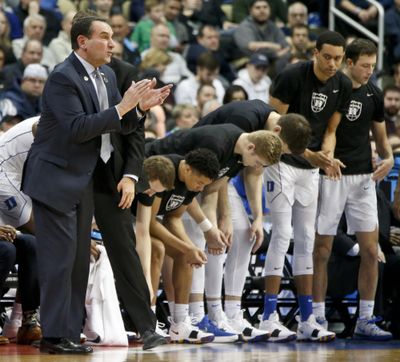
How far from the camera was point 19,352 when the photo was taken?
314 inches

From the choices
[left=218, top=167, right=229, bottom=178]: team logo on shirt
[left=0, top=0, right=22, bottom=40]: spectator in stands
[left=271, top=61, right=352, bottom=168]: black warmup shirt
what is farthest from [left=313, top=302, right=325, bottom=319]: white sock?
[left=0, top=0, right=22, bottom=40]: spectator in stands

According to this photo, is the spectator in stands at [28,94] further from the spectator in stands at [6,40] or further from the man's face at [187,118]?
the man's face at [187,118]

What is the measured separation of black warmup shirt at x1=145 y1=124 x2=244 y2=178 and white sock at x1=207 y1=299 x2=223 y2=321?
3.44ft

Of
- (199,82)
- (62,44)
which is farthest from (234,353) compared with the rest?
(62,44)

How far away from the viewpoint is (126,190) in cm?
764

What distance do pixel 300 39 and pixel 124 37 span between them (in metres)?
2.32

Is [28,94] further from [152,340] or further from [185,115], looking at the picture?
[152,340]

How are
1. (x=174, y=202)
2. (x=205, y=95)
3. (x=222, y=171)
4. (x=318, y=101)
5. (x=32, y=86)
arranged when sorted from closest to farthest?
(x=174, y=202)
(x=222, y=171)
(x=318, y=101)
(x=32, y=86)
(x=205, y=95)

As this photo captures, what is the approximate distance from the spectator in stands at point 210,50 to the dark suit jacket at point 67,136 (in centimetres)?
834

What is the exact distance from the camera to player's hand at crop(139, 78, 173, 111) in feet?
24.3

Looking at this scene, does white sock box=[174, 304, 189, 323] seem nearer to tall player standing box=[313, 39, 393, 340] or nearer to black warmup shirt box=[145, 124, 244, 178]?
black warmup shirt box=[145, 124, 244, 178]

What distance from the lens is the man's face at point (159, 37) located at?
15.3 metres

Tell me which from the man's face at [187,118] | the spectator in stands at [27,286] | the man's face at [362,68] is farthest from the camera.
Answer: the man's face at [187,118]

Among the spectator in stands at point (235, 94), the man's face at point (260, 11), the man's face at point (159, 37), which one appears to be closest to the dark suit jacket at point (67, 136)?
the spectator in stands at point (235, 94)
